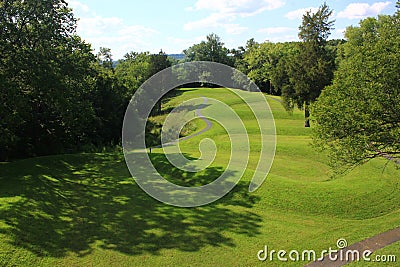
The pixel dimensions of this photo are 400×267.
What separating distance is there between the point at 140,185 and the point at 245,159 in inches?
407

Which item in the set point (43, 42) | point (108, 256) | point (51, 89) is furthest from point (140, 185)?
point (43, 42)

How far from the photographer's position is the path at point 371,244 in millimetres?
13023

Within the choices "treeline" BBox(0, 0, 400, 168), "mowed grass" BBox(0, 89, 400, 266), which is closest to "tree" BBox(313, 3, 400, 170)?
"treeline" BBox(0, 0, 400, 168)

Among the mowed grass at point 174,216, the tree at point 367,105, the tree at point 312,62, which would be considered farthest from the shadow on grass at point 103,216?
the tree at point 312,62

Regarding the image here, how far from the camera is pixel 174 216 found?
17203 millimetres

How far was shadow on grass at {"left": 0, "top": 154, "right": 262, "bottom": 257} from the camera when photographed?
14352 millimetres

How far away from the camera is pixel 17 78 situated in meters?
22.5

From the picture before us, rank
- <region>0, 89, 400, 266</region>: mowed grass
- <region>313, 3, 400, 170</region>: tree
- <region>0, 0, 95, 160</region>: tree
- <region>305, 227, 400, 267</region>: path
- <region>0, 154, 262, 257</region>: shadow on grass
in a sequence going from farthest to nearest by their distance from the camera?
<region>0, 0, 95, 160</region>: tree, <region>313, 3, 400, 170</region>: tree, <region>0, 154, 262, 257</region>: shadow on grass, <region>0, 89, 400, 266</region>: mowed grass, <region>305, 227, 400, 267</region>: path

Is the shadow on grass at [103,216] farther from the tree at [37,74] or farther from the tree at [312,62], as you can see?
the tree at [312,62]

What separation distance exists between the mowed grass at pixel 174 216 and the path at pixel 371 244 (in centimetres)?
41

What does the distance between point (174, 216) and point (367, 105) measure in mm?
11483

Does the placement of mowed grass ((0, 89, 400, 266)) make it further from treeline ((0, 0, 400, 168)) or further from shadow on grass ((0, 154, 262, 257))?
treeline ((0, 0, 400, 168))

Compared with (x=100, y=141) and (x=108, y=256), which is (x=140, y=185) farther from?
(x=100, y=141)

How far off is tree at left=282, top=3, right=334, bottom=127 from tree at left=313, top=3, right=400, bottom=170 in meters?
23.3
